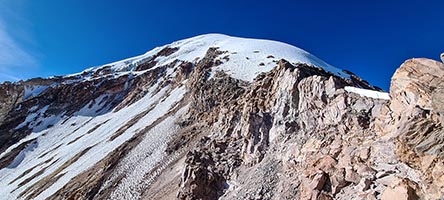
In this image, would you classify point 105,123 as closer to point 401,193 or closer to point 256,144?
point 256,144

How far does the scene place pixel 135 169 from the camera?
37.0 meters

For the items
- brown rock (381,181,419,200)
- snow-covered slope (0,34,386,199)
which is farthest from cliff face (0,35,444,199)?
snow-covered slope (0,34,386,199)

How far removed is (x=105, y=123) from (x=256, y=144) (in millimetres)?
48050

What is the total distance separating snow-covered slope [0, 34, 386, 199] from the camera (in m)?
40.1

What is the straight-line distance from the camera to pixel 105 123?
6844 centimetres

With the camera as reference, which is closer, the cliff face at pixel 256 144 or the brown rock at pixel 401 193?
the brown rock at pixel 401 193

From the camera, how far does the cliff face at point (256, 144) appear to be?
16125 mm

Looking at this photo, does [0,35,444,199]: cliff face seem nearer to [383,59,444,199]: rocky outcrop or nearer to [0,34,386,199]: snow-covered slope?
[383,59,444,199]: rocky outcrop

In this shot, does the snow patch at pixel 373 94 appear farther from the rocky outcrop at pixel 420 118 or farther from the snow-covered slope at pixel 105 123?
the rocky outcrop at pixel 420 118

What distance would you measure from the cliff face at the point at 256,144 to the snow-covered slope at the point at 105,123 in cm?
33

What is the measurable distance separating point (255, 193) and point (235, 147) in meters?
8.93

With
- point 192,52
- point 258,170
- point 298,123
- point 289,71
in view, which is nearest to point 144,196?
point 258,170

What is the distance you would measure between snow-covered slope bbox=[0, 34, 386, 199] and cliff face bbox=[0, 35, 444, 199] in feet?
1.09

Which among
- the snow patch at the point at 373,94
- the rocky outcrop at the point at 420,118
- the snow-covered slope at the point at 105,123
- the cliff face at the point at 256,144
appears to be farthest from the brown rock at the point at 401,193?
the snow-covered slope at the point at 105,123
